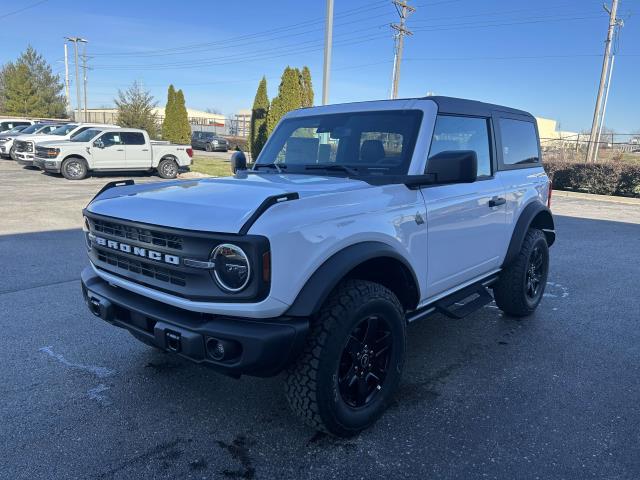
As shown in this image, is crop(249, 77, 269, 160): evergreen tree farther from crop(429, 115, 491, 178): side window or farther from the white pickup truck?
crop(429, 115, 491, 178): side window

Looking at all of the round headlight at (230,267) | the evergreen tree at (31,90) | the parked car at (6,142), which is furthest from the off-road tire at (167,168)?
the evergreen tree at (31,90)

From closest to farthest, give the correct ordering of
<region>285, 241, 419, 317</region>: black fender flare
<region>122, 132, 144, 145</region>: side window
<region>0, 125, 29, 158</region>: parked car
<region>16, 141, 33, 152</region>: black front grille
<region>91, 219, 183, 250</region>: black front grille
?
1. <region>285, 241, 419, 317</region>: black fender flare
2. <region>91, 219, 183, 250</region>: black front grille
3. <region>122, 132, 144, 145</region>: side window
4. <region>16, 141, 33, 152</region>: black front grille
5. <region>0, 125, 29, 158</region>: parked car

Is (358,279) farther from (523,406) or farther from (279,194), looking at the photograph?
(523,406)

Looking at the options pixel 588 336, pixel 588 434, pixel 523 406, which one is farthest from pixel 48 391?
pixel 588 336

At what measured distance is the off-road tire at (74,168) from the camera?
1666 cm

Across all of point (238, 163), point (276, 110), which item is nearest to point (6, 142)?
point (276, 110)

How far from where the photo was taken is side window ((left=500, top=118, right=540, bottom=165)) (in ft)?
15.2

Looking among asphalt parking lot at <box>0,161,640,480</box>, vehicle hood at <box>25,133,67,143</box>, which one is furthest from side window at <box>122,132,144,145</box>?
asphalt parking lot at <box>0,161,640,480</box>

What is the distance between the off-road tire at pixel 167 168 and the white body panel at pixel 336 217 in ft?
48.9

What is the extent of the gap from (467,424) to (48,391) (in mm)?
2748

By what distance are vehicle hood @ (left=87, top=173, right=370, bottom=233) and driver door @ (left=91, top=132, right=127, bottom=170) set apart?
49.6 ft

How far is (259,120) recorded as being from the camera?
22312 millimetres

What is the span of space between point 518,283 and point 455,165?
6.77 ft

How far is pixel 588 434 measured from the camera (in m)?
3.00
